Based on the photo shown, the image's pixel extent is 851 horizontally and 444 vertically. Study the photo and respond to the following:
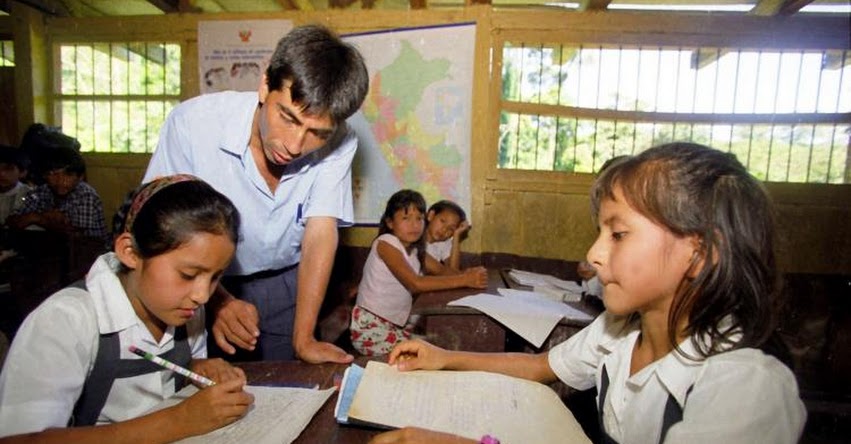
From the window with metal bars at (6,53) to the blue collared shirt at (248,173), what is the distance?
431 centimetres

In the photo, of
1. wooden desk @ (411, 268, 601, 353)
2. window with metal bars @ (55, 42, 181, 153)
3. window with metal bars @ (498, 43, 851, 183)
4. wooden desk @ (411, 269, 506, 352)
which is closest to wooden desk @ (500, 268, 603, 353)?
wooden desk @ (411, 268, 601, 353)

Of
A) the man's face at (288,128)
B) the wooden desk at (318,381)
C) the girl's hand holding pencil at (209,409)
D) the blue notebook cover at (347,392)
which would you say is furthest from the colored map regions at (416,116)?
the girl's hand holding pencil at (209,409)

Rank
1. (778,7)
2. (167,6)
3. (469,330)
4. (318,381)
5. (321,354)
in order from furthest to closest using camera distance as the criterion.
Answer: (167,6) < (778,7) < (469,330) < (321,354) < (318,381)

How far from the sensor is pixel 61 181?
3.73 meters

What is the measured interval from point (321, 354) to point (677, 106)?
3.71 metres

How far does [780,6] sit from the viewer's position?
356cm

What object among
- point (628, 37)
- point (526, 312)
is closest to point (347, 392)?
point (526, 312)

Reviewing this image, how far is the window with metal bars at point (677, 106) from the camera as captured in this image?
12.2 feet

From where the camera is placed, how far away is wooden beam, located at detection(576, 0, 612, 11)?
11.8 feet

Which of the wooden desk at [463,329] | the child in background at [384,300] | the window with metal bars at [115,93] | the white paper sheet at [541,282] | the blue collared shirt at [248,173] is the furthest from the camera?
the window with metal bars at [115,93]

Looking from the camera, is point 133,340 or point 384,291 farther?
point 384,291

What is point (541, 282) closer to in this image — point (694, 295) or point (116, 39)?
point (694, 295)

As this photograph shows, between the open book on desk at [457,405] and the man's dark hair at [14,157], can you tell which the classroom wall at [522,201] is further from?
the open book on desk at [457,405]

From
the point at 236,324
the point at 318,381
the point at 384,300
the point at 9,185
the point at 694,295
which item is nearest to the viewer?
the point at 694,295
